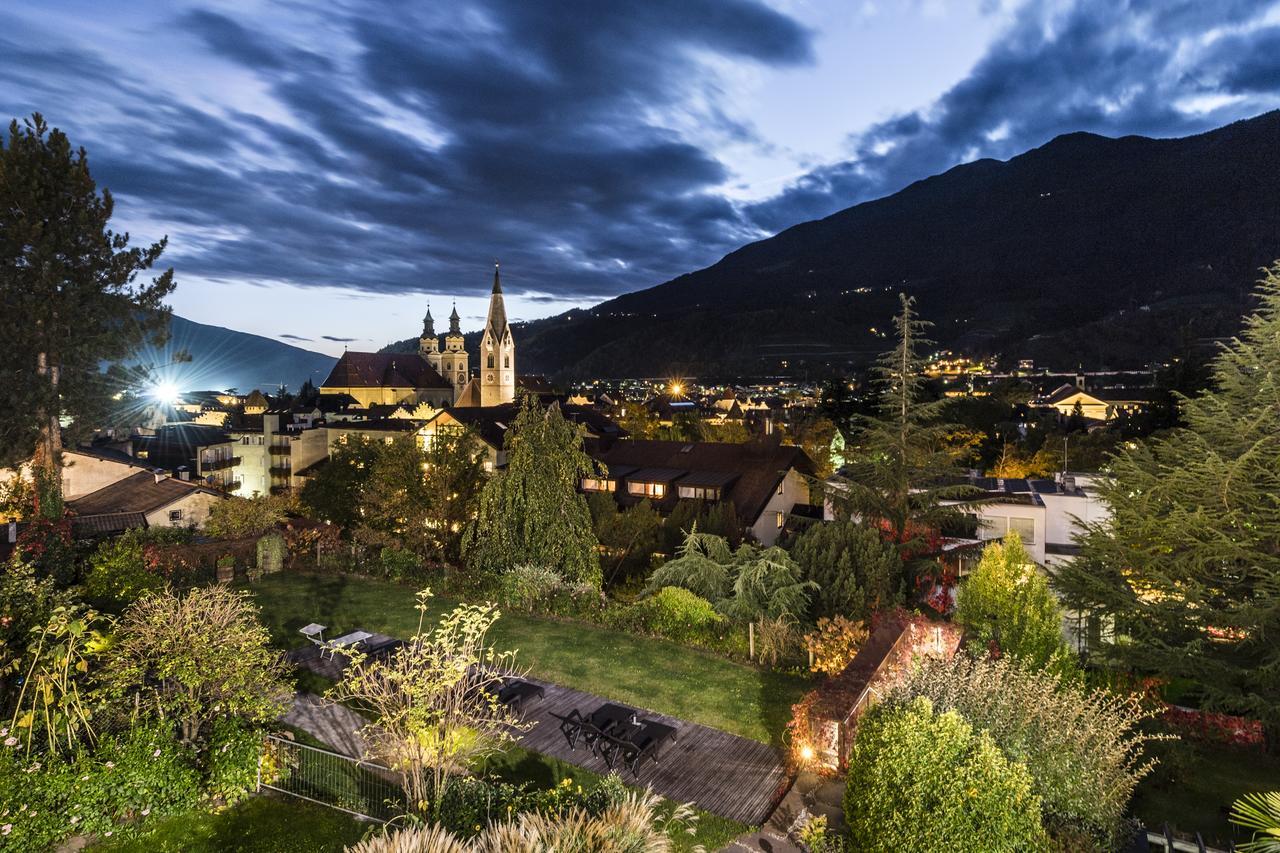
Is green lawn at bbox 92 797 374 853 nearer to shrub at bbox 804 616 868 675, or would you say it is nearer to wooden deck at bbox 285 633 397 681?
wooden deck at bbox 285 633 397 681

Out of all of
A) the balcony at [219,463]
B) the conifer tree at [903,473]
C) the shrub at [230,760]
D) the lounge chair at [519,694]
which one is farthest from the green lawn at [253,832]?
the balcony at [219,463]

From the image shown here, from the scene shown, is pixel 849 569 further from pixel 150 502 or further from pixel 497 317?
pixel 497 317

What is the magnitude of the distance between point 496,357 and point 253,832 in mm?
94314

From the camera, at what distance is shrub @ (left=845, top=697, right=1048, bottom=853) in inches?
237

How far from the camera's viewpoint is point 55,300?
23734mm

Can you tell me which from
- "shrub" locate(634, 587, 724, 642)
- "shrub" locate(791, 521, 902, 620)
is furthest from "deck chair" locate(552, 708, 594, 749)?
"shrub" locate(791, 521, 902, 620)

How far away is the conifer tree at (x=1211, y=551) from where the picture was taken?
11.4 metres

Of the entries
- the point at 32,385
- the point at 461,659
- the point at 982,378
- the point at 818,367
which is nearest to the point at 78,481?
the point at 32,385

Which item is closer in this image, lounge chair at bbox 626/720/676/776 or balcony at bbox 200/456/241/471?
lounge chair at bbox 626/720/676/776

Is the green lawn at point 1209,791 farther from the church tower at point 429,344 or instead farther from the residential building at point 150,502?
the church tower at point 429,344

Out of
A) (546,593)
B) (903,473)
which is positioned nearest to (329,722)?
(546,593)

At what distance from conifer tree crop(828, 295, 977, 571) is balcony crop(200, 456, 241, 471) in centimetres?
4578

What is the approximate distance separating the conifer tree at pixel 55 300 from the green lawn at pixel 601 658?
12.5m

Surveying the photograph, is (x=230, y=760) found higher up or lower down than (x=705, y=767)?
higher up
